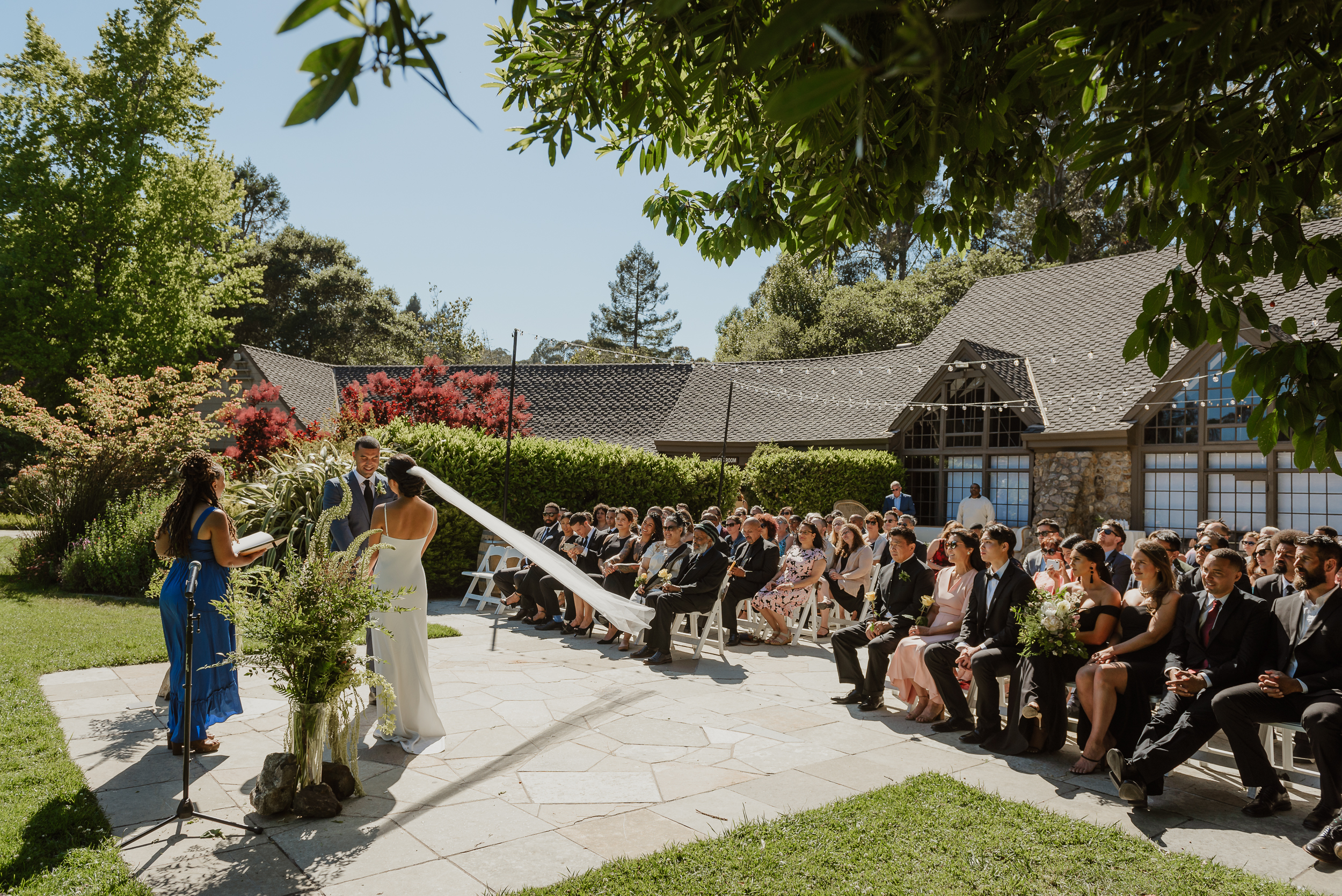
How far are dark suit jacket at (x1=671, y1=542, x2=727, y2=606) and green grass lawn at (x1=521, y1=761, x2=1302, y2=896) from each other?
485 centimetres

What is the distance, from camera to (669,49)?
131 inches

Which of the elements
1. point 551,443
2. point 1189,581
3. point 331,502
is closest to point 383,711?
point 331,502

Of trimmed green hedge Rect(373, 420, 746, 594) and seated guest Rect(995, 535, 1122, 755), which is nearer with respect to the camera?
seated guest Rect(995, 535, 1122, 755)

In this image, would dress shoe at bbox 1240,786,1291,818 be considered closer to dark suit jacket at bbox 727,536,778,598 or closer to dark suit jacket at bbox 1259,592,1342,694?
dark suit jacket at bbox 1259,592,1342,694

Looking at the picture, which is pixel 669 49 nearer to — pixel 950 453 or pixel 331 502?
pixel 331 502

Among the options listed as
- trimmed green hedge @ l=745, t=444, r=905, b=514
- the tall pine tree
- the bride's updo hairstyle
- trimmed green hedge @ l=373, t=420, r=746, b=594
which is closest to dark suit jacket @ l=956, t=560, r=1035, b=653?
the bride's updo hairstyle

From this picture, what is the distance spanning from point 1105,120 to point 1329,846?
378 centimetres

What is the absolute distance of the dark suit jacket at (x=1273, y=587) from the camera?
635cm

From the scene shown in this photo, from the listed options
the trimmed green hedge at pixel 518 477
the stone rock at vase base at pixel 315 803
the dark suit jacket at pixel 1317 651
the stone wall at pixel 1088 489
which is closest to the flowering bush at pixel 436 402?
the trimmed green hedge at pixel 518 477

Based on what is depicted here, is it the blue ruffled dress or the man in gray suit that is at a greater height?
A: the man in gray suit

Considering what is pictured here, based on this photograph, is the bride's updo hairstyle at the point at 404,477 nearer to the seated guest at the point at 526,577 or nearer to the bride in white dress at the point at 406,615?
the bride in white dress at the point at 406,615

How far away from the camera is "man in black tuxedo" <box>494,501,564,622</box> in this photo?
11.9m

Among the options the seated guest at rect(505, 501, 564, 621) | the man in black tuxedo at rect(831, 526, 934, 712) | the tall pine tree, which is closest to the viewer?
the man in black tuxedo at rect(831, 526, 934, 712)

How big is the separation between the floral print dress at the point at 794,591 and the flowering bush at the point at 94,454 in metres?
10.6
